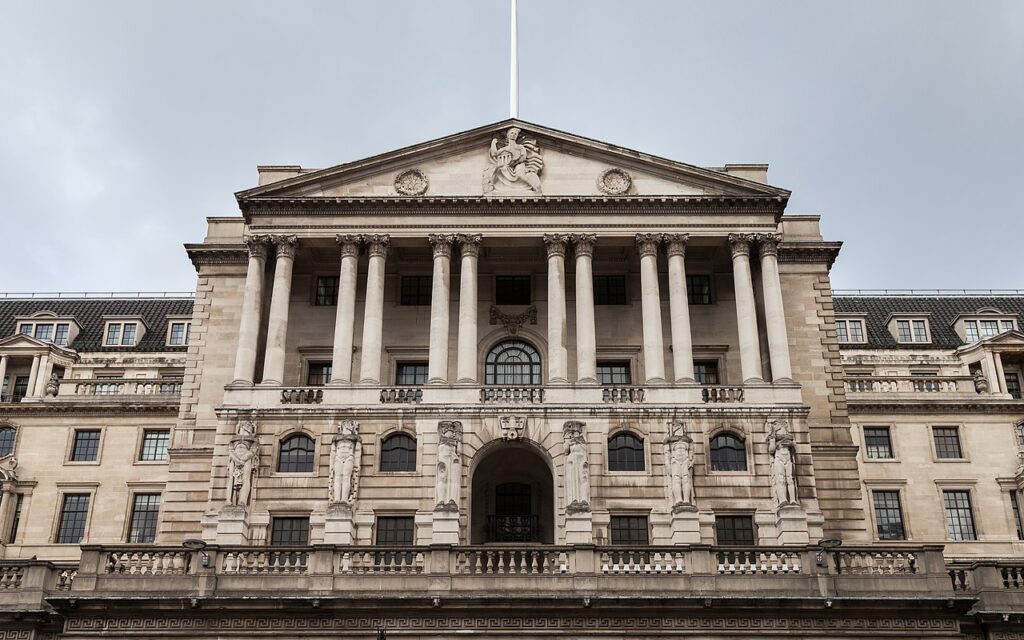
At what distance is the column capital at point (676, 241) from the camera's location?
1869 inches

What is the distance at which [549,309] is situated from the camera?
46.1m

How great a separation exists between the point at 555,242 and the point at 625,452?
10.4 metres

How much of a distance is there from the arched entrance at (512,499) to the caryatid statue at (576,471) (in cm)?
237

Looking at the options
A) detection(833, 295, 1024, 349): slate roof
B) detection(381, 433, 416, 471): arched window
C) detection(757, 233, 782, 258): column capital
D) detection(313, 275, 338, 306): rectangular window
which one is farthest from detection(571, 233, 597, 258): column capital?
detection(833, 295, 1024, 349): slate roof

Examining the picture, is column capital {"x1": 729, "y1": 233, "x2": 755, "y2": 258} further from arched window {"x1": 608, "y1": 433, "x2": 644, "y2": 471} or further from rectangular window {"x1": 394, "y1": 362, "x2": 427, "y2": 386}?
rectangular window {"x1": 394, "y1": 362, "x2": 427, "y2": 386}

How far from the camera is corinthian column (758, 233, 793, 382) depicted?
148 ft

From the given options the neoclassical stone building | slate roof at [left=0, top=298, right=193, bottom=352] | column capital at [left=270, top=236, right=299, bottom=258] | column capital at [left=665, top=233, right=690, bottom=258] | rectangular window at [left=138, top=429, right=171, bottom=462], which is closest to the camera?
the neoclassical stone building

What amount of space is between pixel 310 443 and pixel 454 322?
30.1 feet

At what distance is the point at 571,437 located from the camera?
41875 mm

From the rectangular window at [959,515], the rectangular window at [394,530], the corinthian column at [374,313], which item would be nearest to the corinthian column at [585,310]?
the corinthian column at [374,313]

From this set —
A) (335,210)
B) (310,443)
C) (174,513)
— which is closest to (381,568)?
(310,443)

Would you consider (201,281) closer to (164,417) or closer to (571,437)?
(164,417)

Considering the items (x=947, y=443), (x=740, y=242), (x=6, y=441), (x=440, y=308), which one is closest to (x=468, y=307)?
(x=440, y=308)

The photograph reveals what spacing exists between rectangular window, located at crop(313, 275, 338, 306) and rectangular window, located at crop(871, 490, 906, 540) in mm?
34848
